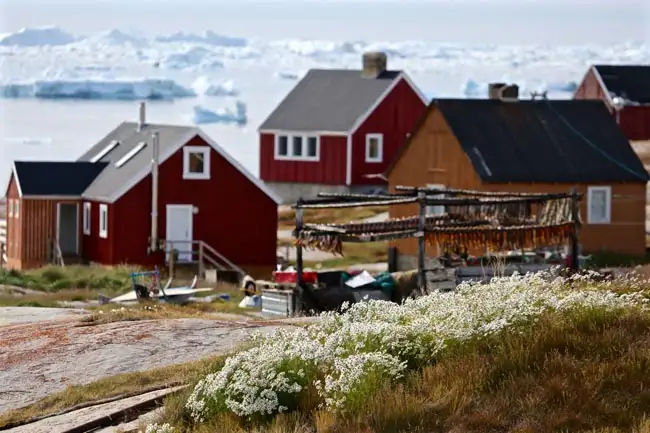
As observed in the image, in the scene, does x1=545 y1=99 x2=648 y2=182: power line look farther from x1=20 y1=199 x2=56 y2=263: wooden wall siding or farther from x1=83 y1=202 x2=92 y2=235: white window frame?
x1=20 y1=199 x2=56 y2=263: wooden wall siding

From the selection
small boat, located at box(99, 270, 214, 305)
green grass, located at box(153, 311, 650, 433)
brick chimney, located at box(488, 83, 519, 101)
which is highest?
brick chimney, located at box(488, 83, 519, 101)

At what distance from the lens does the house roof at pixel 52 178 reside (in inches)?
1903

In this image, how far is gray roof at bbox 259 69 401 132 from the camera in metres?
63.8

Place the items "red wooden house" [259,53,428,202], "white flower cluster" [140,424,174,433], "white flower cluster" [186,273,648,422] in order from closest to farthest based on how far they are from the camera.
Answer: "white flower cluster" [140,424,174,433] → "white flower cluster" [186,273,648,422] → "red wooden house" [259,53,428,202]

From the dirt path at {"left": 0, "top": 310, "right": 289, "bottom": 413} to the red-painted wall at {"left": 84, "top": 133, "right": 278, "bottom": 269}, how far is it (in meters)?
26.6

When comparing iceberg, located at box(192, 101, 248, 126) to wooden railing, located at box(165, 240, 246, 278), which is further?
iceberg, located at box(192, 101, 248, 126)

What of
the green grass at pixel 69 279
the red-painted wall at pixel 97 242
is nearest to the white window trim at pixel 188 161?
the red-painted wall at pixel 97 242

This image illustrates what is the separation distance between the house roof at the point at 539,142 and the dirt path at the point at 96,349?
28.4 meters

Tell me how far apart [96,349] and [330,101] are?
158 ft

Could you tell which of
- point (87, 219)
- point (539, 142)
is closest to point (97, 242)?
point (87, 219)

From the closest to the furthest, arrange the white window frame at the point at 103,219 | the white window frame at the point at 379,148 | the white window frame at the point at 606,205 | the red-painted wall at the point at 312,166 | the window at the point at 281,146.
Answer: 1. the white window frame at the point at 103,219
2. the white window frame at the point at 606,205
3. the red-painted wall at the point at 312,166
4. the white window frame at the point at 379,148
5. the window at the point at 281,146

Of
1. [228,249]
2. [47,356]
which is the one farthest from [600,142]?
[47,356]

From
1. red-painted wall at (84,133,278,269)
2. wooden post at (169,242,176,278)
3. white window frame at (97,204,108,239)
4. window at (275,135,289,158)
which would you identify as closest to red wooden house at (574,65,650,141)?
window at (275,135,289,158)

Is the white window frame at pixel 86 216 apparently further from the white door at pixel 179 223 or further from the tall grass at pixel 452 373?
the tall grass at pixel 452 373
